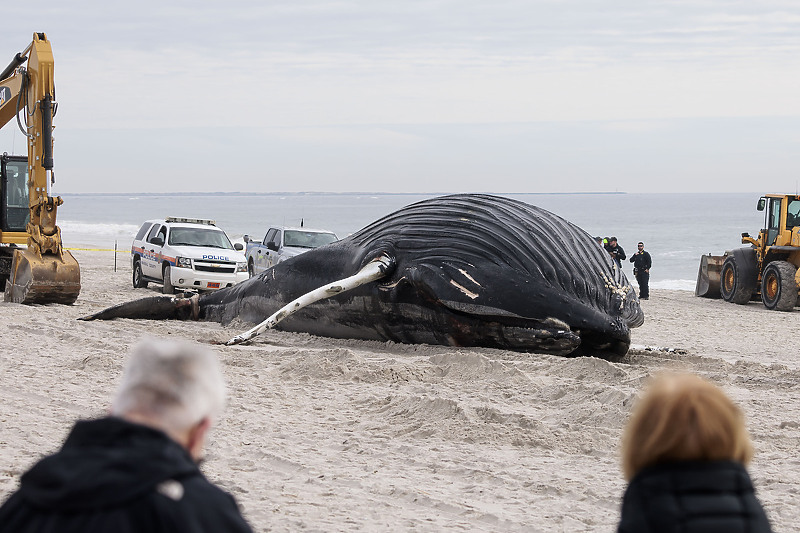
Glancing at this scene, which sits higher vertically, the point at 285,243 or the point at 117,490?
the point at 117,490

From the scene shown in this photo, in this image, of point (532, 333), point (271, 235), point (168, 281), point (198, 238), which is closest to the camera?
point (532, 333)

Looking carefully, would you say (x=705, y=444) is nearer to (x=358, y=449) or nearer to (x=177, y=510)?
(x=177, y=510)

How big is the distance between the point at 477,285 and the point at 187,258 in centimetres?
1148

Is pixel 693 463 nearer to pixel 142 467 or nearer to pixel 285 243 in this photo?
pixel 142 467

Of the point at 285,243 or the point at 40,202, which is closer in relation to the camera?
the point at 40,202

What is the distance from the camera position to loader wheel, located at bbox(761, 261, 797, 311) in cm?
2002

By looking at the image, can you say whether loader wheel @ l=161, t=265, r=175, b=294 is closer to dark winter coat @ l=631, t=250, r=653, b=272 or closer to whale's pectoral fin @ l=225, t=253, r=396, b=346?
whale's pectoral fin @ l=225, t=253, r=396, b=346

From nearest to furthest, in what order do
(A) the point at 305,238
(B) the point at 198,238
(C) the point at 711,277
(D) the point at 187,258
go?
(D) the point at 187,258 < (B) the point at 198,238 < (A) the point at 305,238 < (C) the point at 711,277

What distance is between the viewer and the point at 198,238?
2108cm

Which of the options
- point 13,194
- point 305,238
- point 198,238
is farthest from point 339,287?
point 305,238

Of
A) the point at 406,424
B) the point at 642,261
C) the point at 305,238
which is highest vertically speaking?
the point at 305,238

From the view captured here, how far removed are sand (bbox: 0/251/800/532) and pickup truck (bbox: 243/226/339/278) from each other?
920 cm

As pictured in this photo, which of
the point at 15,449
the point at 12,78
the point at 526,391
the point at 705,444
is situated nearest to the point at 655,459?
the point at 705,444

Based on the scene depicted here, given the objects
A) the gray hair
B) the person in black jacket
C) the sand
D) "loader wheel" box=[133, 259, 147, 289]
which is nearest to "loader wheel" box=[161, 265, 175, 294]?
"loader wheel" box=[133, 259, 147, 289]
